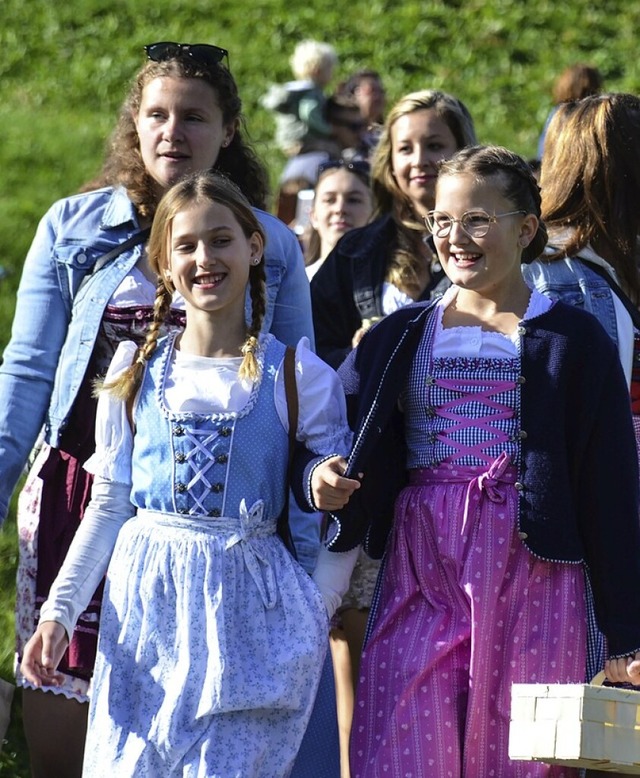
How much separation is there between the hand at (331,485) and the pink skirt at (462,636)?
0.25 metres

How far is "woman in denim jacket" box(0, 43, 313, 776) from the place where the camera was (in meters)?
4.50

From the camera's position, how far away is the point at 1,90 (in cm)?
1723

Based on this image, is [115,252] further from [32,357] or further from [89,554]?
[89,554]

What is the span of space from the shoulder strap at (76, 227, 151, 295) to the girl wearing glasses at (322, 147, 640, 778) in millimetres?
878

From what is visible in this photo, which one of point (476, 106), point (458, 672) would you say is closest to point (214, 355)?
point (458, 672)

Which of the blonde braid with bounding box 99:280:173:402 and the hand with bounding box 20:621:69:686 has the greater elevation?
the blonde braid with bounding box 99:280:173:402

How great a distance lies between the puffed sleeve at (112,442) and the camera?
Answer: 4180mm

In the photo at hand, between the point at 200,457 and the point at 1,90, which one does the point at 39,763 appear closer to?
the point at 200,457

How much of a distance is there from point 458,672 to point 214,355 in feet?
3.44

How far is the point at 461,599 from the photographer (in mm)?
3984

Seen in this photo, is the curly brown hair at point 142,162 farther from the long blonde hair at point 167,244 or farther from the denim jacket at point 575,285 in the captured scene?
the denim jacket at point 575,285

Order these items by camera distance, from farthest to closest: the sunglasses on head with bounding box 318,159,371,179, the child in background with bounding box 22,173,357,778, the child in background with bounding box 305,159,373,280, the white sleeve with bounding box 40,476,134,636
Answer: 1. the sunglasses on head with bounding box 318,159,371,179
2. the child in background with bounding box 305,159,373,280
3. the white sleeve with bounding box 40,476,134,636
4. the child in background with bounding box 22,173,357,778

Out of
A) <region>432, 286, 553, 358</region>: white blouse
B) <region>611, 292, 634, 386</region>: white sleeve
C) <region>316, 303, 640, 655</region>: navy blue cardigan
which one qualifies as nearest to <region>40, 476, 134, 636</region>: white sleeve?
<region>316, 303, 640, 655</region>: navy blue cardigan

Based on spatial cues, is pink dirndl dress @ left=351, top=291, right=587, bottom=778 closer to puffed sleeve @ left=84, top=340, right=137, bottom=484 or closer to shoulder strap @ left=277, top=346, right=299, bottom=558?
shoulder strap @ left=277, top=346, right=299, bottom=558
